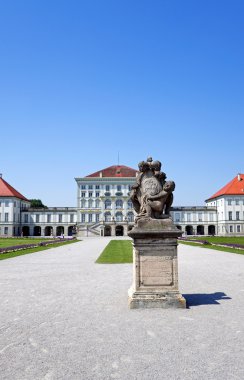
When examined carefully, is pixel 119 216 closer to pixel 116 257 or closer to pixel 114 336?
pixel 116 257

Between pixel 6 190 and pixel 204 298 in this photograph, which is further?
pixel 6 190

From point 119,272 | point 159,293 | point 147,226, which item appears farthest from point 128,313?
point 119,272

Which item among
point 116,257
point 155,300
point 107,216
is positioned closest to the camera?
point 155,300

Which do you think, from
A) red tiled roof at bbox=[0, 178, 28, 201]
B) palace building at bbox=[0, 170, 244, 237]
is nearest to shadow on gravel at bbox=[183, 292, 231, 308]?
palace building at bbox=[0, 170, 244, 237]

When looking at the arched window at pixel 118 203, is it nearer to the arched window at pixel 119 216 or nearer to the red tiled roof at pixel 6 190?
the arched window at pixel 119 216

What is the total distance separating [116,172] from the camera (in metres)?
93.6

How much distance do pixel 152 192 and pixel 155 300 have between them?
2562 mm

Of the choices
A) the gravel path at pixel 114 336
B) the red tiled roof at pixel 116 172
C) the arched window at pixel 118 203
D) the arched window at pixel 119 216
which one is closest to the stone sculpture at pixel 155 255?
the gravel path at pixel 114 336

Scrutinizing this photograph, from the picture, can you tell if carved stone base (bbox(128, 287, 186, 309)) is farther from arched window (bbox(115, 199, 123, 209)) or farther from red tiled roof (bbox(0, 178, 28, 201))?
arched window (bbox(115, 199, 123, 209))

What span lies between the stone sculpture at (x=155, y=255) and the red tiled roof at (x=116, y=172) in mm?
83507

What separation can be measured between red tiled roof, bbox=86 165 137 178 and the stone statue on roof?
3268 inches

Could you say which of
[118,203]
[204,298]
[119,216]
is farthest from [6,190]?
[204,298]

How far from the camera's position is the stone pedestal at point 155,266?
7737 millimetres

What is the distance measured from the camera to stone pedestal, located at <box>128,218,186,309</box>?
25.4 ft
